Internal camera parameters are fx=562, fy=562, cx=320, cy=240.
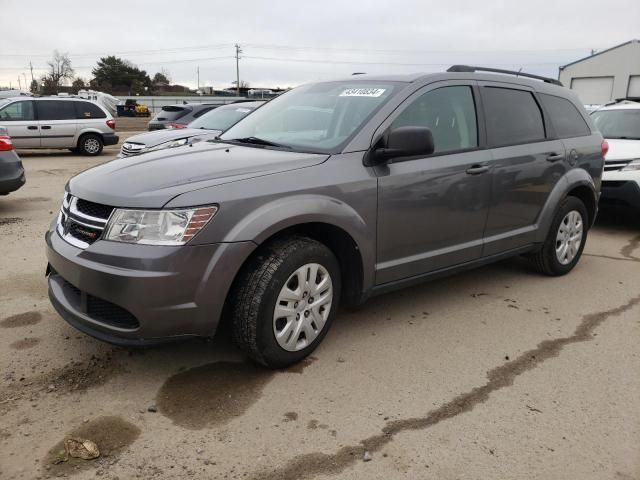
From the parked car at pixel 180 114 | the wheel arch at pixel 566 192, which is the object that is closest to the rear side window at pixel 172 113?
the parked car at pixel 180 114

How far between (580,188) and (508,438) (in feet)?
10.6

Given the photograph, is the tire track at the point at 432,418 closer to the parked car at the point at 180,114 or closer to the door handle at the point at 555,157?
the door handle at the point at 555,157

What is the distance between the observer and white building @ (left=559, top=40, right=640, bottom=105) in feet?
115

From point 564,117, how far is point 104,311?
423 cm

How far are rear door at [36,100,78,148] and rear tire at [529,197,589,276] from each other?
13629mm

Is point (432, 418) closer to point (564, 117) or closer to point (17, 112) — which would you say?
point (564, 117)

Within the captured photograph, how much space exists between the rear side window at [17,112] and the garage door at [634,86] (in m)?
34.1

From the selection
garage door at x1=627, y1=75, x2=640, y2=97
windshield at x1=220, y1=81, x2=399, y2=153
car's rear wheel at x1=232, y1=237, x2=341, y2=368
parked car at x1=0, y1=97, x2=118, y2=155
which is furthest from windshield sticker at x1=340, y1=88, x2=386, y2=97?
garage door at x1=627, y1=75, x2=640, y2=97

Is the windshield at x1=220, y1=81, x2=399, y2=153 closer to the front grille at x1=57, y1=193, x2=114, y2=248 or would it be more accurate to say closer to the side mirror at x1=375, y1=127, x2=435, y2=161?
the side mirror at x1=375, y1=127, x2=435, y2=161

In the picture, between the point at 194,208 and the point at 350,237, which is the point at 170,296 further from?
the point at 350,237

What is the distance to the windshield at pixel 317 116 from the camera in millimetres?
3682

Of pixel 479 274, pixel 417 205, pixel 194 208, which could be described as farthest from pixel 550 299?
pixel 194 208

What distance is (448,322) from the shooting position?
411 centimetres

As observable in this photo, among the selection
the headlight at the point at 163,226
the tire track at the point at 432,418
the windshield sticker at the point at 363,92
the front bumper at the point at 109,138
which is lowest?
the tire track at the point at 432,418
